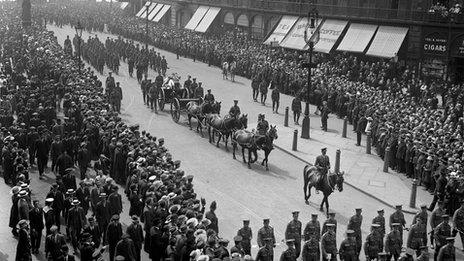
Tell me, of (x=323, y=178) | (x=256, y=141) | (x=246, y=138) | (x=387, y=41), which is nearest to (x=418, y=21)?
(x=387, y=41)

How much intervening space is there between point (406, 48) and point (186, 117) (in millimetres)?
17213

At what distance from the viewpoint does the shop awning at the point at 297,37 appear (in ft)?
147

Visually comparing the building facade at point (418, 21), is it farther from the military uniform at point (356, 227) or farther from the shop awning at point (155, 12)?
the shop awning at point (155, 12)

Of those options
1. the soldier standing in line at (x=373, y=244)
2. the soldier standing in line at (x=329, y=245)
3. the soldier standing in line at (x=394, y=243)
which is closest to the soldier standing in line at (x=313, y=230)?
the soldier standing in line at (x=329, y=245)

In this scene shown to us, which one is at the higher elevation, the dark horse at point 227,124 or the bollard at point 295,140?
the dark horse at point 227,124

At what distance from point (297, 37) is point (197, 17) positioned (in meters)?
17.5

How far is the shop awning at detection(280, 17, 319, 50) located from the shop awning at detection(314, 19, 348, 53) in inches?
54.5

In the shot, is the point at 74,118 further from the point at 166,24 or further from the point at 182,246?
the point at 166,24

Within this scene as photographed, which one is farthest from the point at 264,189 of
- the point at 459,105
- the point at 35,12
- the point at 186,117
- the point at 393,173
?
the point at 35,12

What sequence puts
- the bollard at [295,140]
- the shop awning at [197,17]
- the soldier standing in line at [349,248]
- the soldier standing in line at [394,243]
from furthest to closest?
the shop awning at [197,17] → the bollard at [295,140] → the soldier standing in line at [394,243] → the soldier standing in line at [349,248]

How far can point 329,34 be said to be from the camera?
43656 millimetres

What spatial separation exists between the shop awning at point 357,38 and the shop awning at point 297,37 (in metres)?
3.36

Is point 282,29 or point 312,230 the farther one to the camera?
point 282,29

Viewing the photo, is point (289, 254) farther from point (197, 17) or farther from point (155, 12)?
point (155, 12)
